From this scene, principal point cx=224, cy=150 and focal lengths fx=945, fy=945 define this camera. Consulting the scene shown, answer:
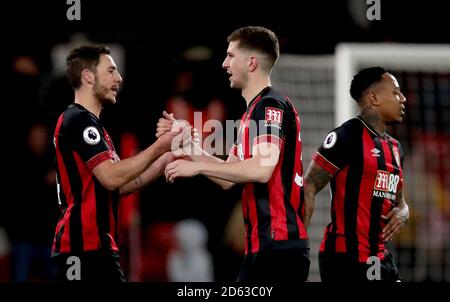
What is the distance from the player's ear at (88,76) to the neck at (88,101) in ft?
0.21

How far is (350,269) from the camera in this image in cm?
609

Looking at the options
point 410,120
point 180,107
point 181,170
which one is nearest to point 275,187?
point 181,170

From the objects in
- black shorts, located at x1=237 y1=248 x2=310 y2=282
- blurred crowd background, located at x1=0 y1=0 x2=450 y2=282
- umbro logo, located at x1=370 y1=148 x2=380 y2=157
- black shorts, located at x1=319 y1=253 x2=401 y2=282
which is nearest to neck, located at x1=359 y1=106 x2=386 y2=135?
umbro logo, located at x1=370 y1=148 x2=380 y2=157

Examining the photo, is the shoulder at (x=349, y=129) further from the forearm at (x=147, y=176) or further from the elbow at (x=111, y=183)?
the elbow at (x=111, y=183)

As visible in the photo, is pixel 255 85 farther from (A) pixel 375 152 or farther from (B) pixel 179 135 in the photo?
(A) pixel 375 152

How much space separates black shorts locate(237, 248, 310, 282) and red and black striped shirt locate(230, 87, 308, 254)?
0.04m

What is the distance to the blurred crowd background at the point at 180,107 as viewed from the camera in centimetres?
912

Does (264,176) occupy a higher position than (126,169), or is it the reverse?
(126,169)

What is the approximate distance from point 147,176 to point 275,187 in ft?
3.67

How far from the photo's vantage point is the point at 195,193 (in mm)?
10328

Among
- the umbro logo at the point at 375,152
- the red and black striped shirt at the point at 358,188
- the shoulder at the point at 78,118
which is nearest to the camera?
the shoulder at the point at 78,118
